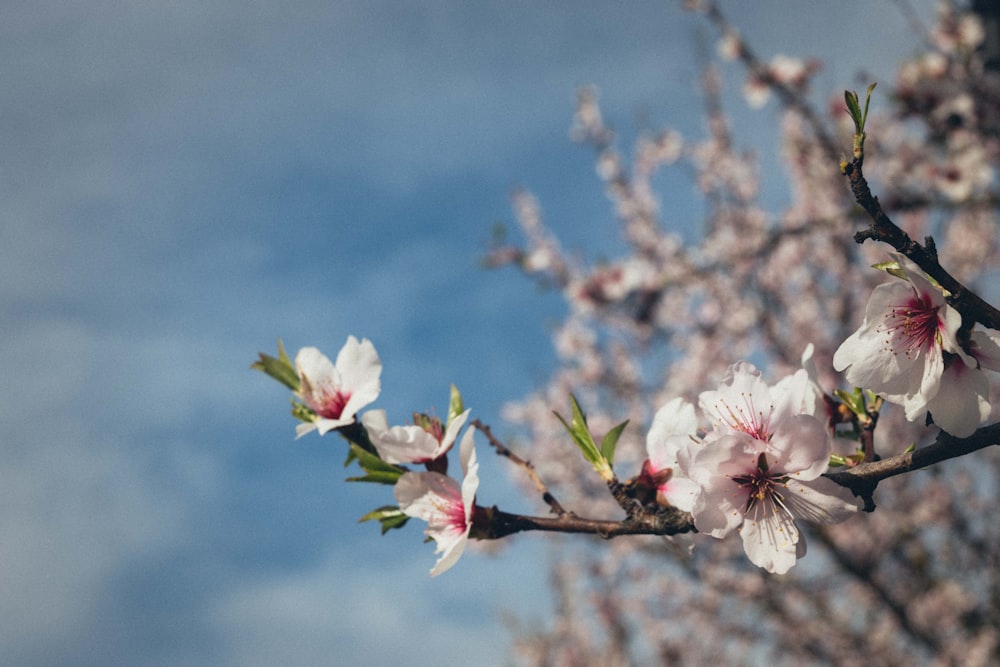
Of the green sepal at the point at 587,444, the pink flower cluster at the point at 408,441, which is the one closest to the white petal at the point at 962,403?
the green sepal at the point at 587,444

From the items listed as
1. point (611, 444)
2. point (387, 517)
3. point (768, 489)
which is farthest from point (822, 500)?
point (387, 517)

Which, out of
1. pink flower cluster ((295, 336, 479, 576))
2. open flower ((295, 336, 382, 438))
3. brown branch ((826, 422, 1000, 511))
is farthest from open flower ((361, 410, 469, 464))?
brown branch ((826, 422, 1000, 511))

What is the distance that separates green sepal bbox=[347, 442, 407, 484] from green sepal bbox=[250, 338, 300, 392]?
0.79 feet

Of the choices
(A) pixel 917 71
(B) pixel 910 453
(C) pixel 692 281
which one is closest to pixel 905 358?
(B) pixel 910 453

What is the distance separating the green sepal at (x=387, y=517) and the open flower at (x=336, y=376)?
0.20 m

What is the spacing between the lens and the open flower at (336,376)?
147cm

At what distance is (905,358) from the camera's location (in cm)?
121

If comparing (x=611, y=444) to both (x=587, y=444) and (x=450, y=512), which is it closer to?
(x=587, y=444)

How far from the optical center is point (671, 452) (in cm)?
129

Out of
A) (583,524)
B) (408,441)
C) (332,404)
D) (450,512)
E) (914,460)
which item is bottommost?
(914,460)

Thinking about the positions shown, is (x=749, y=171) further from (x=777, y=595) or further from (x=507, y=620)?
(x=507, y=620)

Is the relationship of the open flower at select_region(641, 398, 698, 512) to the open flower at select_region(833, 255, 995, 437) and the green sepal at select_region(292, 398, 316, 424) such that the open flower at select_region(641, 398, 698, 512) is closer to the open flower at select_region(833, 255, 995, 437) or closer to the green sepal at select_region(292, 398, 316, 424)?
the open flower at select_region(833, 255, 995, 437)

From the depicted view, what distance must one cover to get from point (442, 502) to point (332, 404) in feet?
1.01

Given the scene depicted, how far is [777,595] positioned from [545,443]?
199 inches
